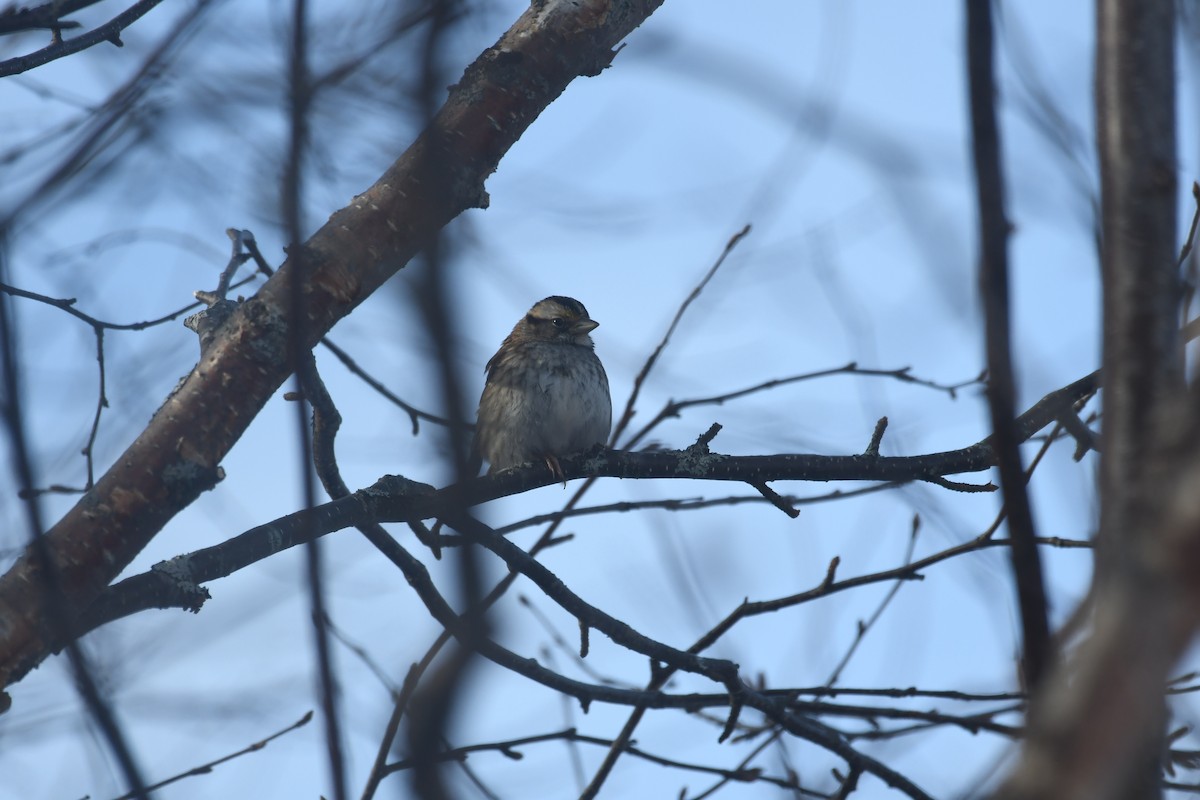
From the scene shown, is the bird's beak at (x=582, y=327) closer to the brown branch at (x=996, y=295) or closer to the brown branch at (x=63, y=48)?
the brown branch at (x=63, y=48)

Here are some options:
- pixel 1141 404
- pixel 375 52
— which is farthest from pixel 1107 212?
pixel 375 52

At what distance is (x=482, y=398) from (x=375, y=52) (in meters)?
4.11

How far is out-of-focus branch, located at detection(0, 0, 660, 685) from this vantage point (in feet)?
10.1

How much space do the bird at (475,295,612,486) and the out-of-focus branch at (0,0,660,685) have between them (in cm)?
260

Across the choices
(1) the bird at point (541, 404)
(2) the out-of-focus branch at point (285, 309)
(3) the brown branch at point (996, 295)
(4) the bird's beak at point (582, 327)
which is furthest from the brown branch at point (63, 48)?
(4) the bird's beak at point (582, 327)

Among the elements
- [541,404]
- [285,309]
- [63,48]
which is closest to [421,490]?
[285,309]

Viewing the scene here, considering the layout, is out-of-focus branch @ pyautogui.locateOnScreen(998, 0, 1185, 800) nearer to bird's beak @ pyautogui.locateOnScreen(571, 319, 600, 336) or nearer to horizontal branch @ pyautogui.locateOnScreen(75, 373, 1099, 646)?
horizontal branch @ pyautogui.locateOnScreen(75, 373, 1099, 646)

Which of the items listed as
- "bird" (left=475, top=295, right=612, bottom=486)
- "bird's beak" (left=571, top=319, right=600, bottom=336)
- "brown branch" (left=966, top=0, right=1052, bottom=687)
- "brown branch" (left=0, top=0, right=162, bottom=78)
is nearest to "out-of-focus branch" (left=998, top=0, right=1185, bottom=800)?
"brown branch" (left=966, top=0, right=1052, bottom=687)

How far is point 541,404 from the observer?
21.3 ft

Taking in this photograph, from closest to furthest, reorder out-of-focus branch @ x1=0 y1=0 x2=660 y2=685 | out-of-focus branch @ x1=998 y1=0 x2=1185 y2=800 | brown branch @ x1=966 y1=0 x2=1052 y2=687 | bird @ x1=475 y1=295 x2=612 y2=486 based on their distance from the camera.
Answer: out-of-focus branch @ x1=998 y1=0 x2=1185 y2=800, brown branch @ x1=966 y1=0 x2=1052 y2=687, out-of-focus branch @ x1=0 y1=0 x2=660 y2=685, bird @ x1=475 y1=295 x2=612 y2=486

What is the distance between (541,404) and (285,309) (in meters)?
3.18

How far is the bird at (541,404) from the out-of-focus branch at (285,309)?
102 inches

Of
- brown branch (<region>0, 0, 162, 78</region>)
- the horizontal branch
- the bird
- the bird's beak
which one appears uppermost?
the bird's beak

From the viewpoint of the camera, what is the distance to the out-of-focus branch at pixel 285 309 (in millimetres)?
3092
